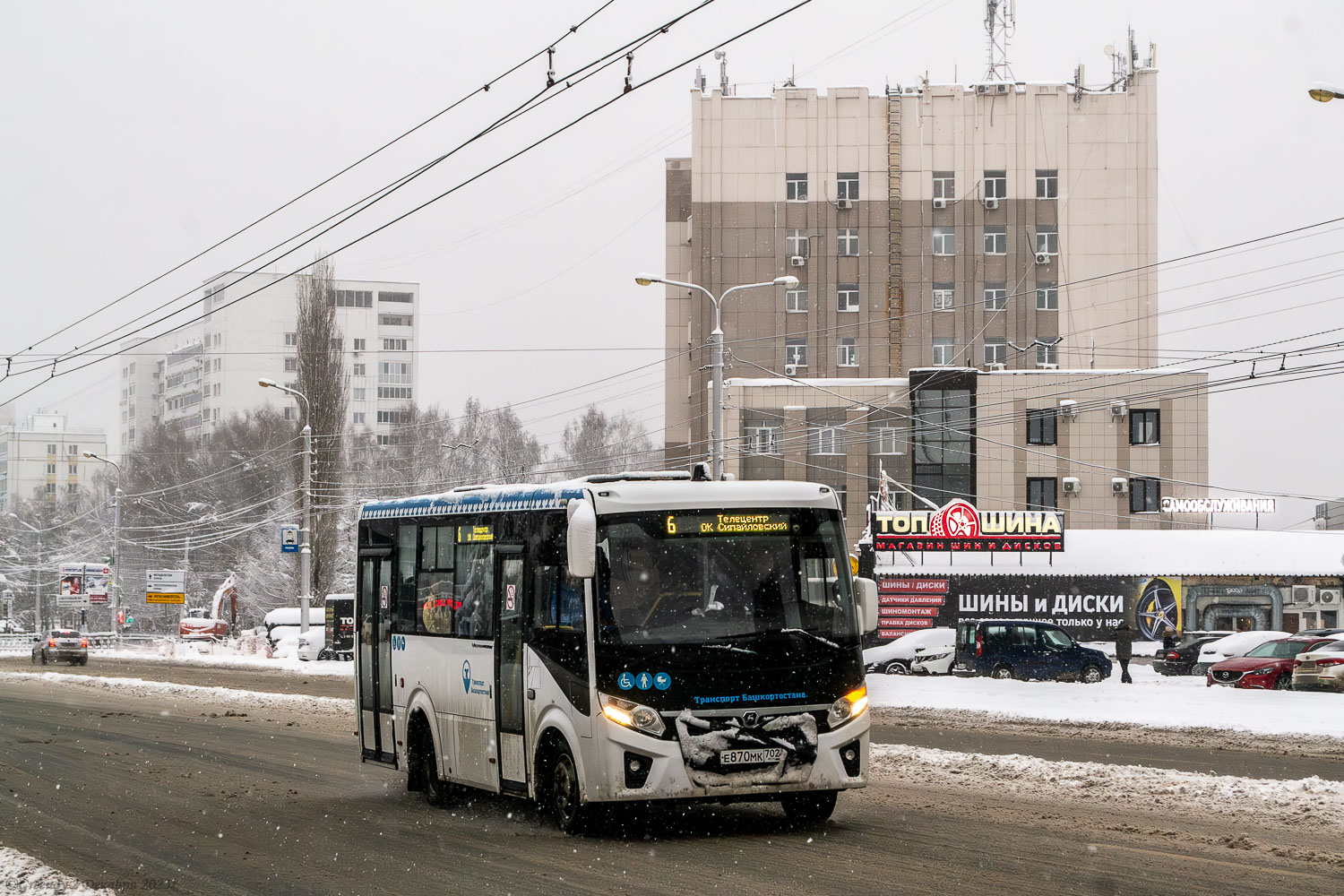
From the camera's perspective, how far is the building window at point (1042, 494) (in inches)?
2712

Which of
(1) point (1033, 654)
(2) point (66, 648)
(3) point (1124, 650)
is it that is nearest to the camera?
(3) point (1124, 650)

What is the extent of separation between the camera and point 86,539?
10788cm

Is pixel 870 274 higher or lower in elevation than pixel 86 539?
higher

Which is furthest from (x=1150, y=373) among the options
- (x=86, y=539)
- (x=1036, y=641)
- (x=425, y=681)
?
(x=86, y=539)

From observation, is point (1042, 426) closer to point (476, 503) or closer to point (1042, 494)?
point (1042, 494)

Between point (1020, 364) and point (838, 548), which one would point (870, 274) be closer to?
point (1020, 364)

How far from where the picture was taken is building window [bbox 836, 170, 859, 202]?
260 feet

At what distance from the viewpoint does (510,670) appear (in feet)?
41.1

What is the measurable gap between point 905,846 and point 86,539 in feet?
347

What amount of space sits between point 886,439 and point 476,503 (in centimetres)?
5622

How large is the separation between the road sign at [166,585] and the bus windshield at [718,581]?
65.1 meters

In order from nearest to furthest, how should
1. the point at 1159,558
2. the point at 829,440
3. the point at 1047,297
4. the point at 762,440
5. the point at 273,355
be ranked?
the point at 1159,558 → the point at 762,440 → the point at 829,440 → the point at 1047,297 → the point at 273,355

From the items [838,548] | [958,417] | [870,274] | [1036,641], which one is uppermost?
[870,274]

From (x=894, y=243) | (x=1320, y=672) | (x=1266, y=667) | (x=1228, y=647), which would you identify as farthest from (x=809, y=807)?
(x=894, y=243)
